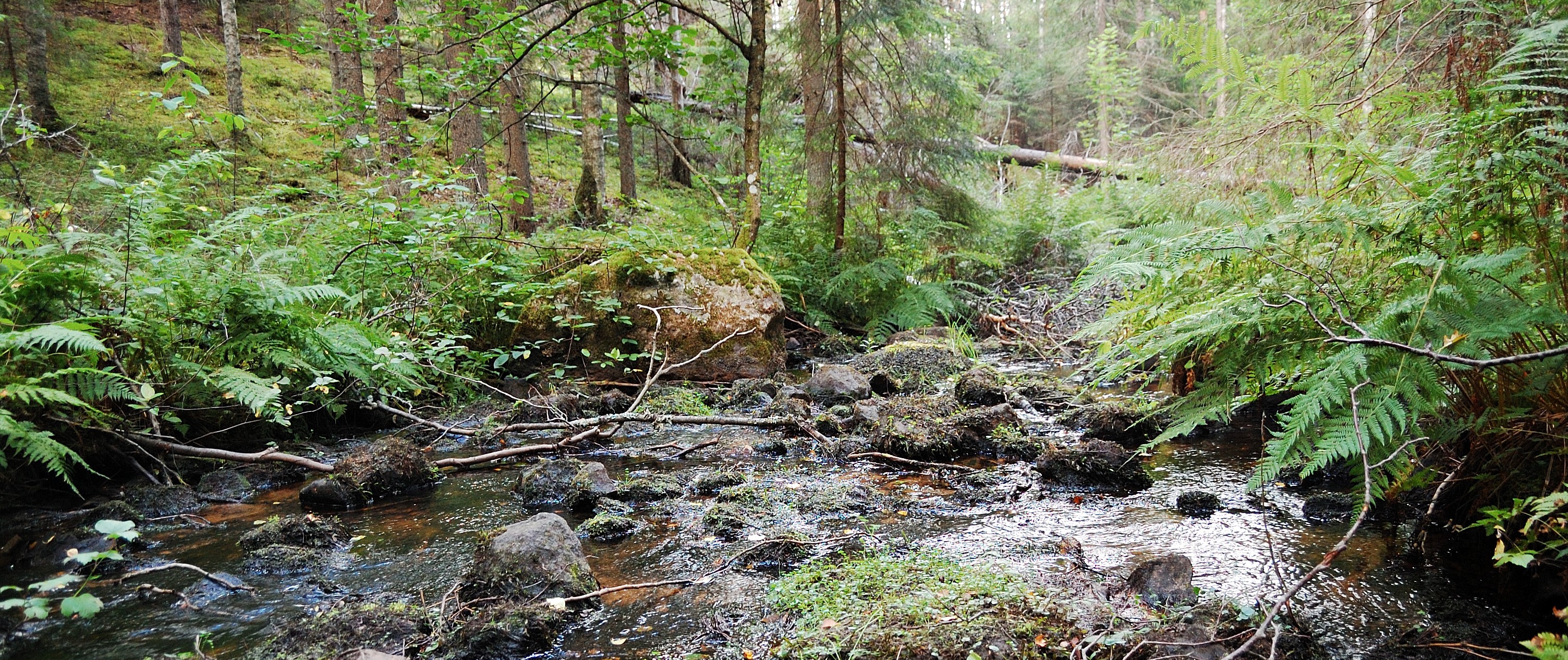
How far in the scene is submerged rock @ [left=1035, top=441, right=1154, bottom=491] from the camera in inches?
168

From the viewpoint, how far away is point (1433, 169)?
286 cm

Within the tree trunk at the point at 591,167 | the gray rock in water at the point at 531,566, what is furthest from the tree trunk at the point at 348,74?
the gray rock in water at the point at 531,566

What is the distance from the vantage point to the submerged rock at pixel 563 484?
13.6ft

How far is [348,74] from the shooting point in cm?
1284

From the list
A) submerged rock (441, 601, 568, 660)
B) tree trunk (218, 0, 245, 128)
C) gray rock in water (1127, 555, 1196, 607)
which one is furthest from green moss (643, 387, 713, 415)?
tree trunk (218, 0, 245, 128)

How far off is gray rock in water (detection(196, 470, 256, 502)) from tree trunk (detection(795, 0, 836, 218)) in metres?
8.19

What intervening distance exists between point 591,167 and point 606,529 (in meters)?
10.2

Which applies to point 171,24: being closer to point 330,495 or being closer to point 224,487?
point 224,487

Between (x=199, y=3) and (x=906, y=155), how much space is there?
2427 cm

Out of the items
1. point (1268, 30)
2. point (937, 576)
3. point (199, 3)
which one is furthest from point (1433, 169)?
point (199, 3)

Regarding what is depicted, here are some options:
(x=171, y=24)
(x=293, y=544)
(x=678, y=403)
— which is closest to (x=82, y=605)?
(x=293, y=544)

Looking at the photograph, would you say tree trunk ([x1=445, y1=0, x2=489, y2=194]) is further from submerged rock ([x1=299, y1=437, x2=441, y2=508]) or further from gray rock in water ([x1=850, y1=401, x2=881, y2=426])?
gray rock in water ([x1=850, y1=401, x2=881, y2=426])

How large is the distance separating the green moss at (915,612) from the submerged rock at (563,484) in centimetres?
155

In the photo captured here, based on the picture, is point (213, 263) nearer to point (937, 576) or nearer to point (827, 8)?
point (937, 576)
